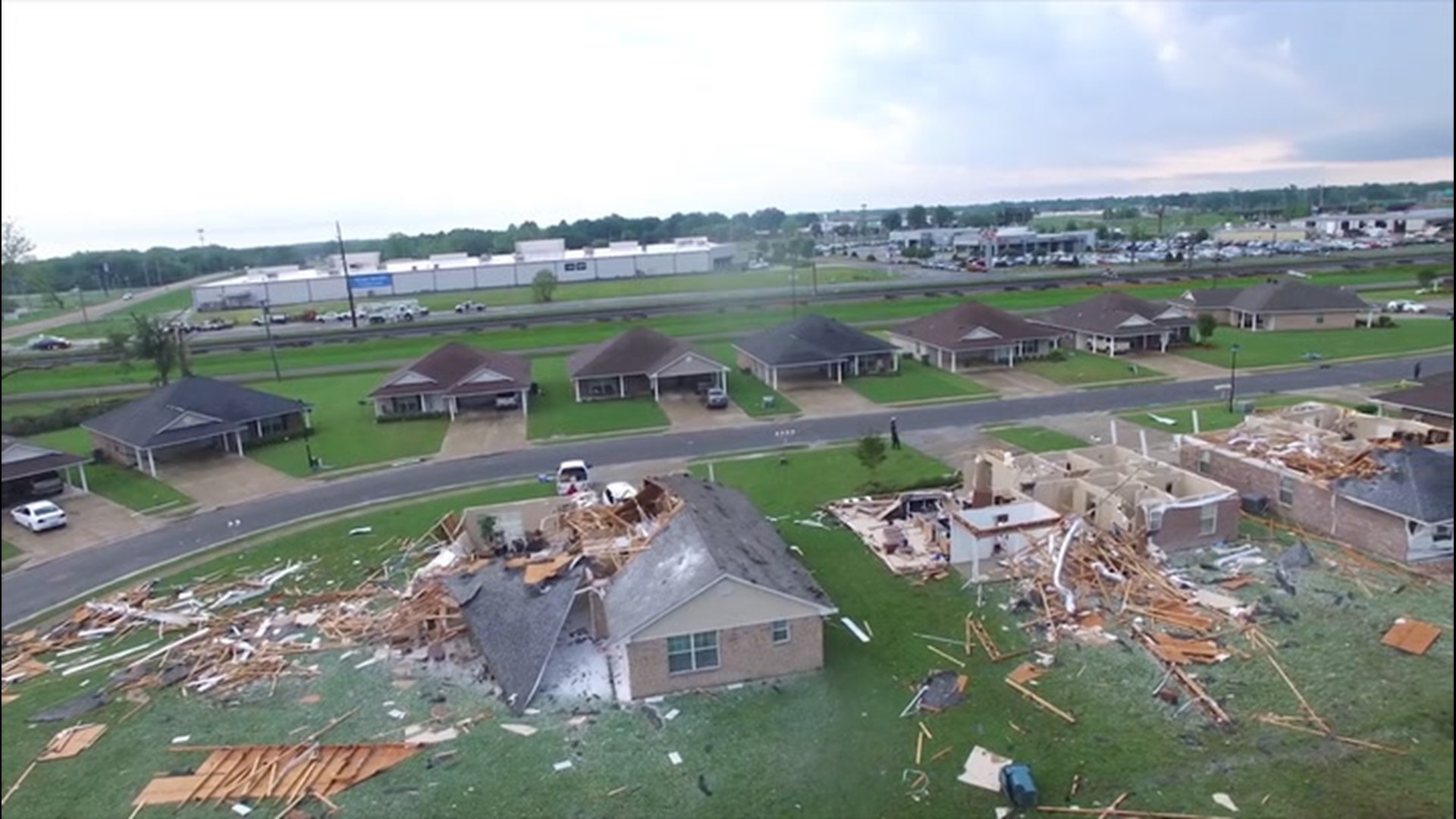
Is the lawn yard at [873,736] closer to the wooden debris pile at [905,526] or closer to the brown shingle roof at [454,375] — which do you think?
the wooden debris pile at [905,526]

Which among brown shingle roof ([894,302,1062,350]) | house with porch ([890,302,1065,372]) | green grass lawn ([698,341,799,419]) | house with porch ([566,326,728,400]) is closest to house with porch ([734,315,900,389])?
green grass lawn ([698,341,799,419])

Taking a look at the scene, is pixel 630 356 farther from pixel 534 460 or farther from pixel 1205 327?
pixel 1205 327

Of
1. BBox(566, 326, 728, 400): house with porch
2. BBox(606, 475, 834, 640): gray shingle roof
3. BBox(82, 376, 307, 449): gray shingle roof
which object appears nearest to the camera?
BBox(606, 475, 834, 640): gray shingle roof

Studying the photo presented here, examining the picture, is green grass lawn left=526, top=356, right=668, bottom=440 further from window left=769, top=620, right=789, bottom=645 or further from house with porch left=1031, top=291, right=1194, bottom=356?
house with porch left=1031, top=291, right=1194, bottom=356

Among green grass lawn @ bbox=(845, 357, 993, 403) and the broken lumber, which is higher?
green grass lawn @ bbox=(845, 357, 993, 403)

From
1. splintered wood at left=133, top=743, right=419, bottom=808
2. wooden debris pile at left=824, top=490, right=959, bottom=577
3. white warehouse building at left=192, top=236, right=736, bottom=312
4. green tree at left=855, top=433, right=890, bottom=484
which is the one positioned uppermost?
white warehouse building at left=192, top=236, right=736, bottom=312
